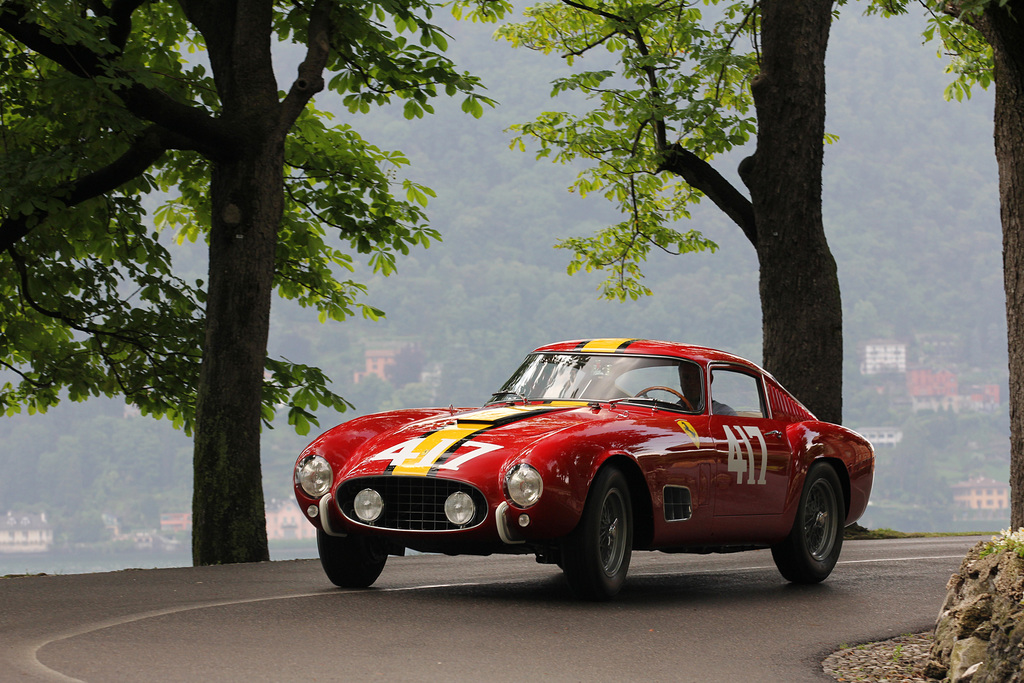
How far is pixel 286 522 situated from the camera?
146875mm

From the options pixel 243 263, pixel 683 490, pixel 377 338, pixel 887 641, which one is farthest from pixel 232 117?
pixel 377 338

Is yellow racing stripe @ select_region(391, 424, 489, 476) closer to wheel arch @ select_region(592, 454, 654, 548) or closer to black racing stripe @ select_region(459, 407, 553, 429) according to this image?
black racing stripe @ select_region(459, 407, 553, 429)

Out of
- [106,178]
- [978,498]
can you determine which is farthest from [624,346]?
[978,498]

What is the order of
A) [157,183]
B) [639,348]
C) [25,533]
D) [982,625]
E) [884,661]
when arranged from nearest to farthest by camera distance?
1. [982,625]
2. [884,661]
3. [639,348]
4. [157,183]
5. [25,533]

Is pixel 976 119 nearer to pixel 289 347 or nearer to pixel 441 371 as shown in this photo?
pixel 441 371

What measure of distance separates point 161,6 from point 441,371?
5174 inches

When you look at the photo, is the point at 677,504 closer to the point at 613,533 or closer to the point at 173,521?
the point at 613,533

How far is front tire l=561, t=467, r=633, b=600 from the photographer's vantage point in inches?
298

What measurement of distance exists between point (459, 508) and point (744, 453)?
244cm

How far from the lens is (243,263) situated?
1251cm

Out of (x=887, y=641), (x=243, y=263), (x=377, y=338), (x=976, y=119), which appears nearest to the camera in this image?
(x=887, y=641)

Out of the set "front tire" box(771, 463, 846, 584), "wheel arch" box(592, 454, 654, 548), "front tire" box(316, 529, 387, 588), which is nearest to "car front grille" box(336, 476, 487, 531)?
"front tire" box(316, 529, 387, 588)

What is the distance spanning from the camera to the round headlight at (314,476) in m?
8.25

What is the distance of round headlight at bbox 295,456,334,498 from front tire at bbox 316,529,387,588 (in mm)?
270
